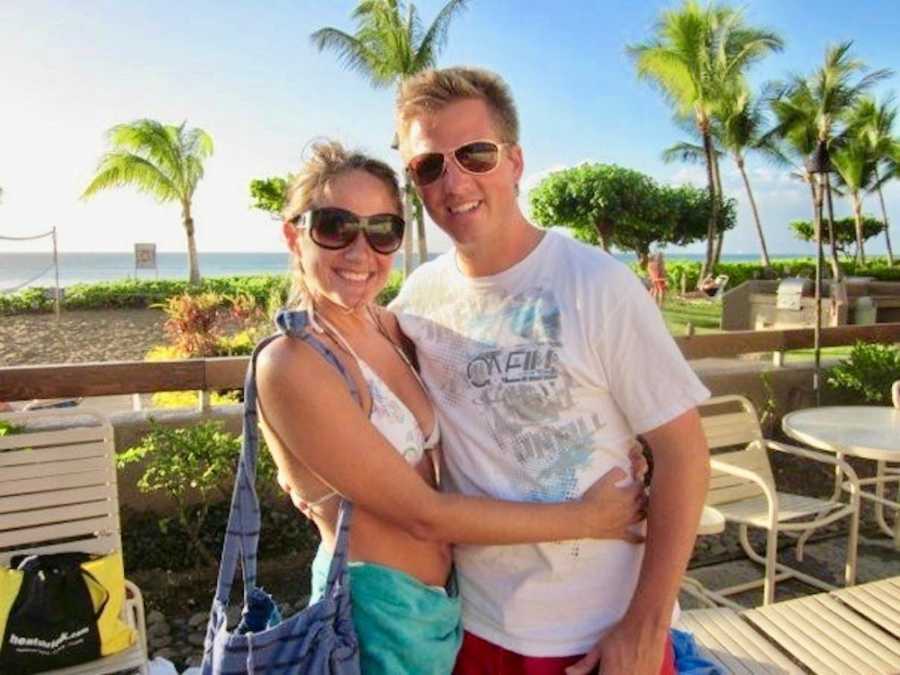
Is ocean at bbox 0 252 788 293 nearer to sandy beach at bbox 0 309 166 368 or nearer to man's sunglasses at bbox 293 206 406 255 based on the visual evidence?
sandy beach at bbox 0 309 166 368

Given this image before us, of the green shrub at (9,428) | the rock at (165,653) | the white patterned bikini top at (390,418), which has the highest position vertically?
the white patterned bikini top at (390,418)

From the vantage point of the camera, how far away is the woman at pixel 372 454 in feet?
4.22

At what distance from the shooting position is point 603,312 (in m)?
1.36

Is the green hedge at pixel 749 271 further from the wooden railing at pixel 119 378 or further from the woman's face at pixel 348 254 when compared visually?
the woman's face at pixel 348 254

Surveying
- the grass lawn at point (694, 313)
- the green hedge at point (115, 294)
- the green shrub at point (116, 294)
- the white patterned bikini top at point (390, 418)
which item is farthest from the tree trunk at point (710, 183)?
the white patterned bikini top at point (390, 418)

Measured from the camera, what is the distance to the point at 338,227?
1501mm

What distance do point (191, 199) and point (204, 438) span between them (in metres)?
28.8

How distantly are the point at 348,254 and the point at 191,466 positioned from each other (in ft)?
9.39

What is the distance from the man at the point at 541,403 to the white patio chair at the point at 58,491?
7.88 feet

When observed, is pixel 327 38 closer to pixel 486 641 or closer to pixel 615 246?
pixel 615 246

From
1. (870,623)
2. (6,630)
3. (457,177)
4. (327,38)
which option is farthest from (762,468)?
Answer: (327,38)

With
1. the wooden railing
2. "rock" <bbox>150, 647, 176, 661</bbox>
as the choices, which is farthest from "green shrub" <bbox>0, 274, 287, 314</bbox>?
"rock" <bbox>150, 647, 176, 661</bbox>

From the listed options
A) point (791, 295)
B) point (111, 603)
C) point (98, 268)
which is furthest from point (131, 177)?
point (98, 268)

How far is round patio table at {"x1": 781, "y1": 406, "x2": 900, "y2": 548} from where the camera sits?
404 centimetres
